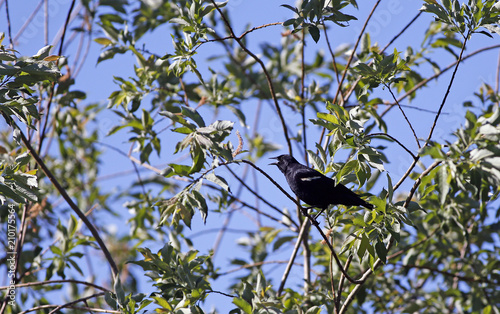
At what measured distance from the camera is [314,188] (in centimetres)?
416

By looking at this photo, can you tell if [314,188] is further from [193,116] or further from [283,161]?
[193,116]

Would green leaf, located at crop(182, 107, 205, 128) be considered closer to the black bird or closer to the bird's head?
the black bird

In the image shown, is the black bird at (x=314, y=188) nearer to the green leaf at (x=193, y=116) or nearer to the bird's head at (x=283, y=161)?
the bird's head at (x=283, y=161)

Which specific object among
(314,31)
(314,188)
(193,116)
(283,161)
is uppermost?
(283,161)

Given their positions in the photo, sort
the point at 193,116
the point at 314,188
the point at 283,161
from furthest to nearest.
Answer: the point at 283,161 → the point at 314,188 → the point at 193,116

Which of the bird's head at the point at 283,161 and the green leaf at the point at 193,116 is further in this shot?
the bird's head at the point at 283,161

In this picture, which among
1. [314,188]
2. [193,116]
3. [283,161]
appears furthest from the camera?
[283,161]

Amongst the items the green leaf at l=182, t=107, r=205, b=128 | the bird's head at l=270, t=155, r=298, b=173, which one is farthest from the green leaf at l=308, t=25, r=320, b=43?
the bird's head at l=270, t=155, r=298, b=173

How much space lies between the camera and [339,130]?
9.43ft

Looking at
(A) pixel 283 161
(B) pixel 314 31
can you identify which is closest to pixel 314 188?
(A) pixel 283 161

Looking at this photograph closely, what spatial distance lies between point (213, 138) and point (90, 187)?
477cm

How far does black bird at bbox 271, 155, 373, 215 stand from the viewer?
3713 mm

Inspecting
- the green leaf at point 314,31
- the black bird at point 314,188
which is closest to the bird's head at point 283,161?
the black bird at point 314,188

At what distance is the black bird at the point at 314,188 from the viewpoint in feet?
12.2
